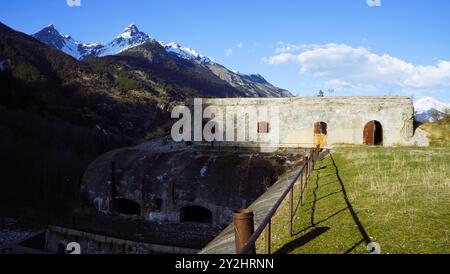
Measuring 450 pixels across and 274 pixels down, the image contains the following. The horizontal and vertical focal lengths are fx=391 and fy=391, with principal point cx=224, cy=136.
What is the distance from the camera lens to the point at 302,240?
20.2 ft

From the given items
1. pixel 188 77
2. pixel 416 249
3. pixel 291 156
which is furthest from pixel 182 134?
pixel 188 77

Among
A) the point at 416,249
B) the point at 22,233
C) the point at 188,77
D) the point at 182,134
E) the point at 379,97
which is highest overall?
the point at 188,77

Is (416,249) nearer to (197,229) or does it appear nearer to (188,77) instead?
(197,229)

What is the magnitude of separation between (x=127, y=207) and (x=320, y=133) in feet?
37.5

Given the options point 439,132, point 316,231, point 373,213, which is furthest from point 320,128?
point 316,231

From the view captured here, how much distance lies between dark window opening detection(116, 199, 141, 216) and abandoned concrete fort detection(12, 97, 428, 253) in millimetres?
54

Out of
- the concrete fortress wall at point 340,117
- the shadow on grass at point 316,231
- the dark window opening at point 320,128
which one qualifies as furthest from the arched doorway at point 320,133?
the shadow on grass at point 316,231

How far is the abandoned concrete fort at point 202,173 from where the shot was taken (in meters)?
17.2

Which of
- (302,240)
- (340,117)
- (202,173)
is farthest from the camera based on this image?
(340,117)

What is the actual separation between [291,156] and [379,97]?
6.31 metres

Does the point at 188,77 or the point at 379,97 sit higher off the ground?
the point at 188,77

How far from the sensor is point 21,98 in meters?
50.9

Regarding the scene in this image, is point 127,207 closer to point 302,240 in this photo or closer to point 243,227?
point 302,240

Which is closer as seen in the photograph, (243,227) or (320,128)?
(243,227)
